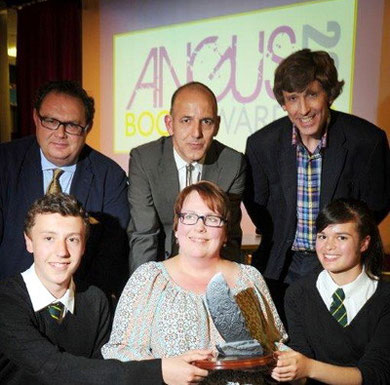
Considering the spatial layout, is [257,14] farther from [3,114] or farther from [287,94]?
[3,114]

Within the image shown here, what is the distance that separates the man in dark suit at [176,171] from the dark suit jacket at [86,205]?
71 millimetres

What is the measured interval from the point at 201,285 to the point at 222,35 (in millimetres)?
3955

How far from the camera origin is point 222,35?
5.34m

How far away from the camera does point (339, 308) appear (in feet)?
6.93

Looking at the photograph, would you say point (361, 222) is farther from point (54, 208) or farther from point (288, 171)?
point (54, 208)

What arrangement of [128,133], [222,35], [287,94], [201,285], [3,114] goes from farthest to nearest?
[3,114], [128,133], [222,35], [287,94], [201,285]

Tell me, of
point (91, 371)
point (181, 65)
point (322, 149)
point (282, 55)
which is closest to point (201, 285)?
point (91, 371)

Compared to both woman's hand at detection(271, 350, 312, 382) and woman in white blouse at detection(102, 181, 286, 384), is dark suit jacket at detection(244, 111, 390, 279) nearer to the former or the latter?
woman in white blouse at detection(102, 181, 286, 384)

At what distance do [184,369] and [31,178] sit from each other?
3.87ft

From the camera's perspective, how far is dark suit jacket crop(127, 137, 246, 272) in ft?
7.92

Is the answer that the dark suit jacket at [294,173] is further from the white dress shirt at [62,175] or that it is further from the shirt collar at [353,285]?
the white dress shirt at [62,175]

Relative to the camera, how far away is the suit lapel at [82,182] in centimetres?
241

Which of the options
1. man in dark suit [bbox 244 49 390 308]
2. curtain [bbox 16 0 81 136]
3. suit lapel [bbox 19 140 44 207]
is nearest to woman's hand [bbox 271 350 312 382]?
man in dark suit [bbox 244 49 390 308]

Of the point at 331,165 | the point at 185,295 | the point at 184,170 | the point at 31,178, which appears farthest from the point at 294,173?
the point at 31,178
